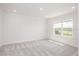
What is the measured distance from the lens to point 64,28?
4.43ft

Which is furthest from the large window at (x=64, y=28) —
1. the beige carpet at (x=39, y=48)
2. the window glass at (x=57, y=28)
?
the beige carpet at (x=39, y=48)

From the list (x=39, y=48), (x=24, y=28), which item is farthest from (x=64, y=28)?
(x=24, y=28)

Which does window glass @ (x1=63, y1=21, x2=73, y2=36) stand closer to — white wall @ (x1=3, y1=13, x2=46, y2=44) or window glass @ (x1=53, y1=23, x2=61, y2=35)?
window glass @ (x1=53, y1=23, x2=61, y2=35)

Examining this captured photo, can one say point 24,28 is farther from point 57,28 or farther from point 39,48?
point 57,28

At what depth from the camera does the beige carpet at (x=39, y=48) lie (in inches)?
49.3

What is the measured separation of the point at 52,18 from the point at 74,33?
18.2 inches

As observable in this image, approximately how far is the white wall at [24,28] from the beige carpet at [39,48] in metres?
0.10

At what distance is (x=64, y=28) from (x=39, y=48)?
583mm

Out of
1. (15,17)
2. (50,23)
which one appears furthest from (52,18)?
(15,17)

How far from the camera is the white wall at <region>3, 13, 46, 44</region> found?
4.24 feet

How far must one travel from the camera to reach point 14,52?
1260 mm

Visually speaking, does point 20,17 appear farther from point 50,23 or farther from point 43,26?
point 50,23

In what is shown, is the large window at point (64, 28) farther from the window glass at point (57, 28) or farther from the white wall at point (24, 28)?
the white wall at point (24, 28)

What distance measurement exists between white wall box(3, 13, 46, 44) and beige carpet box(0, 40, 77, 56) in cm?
10
